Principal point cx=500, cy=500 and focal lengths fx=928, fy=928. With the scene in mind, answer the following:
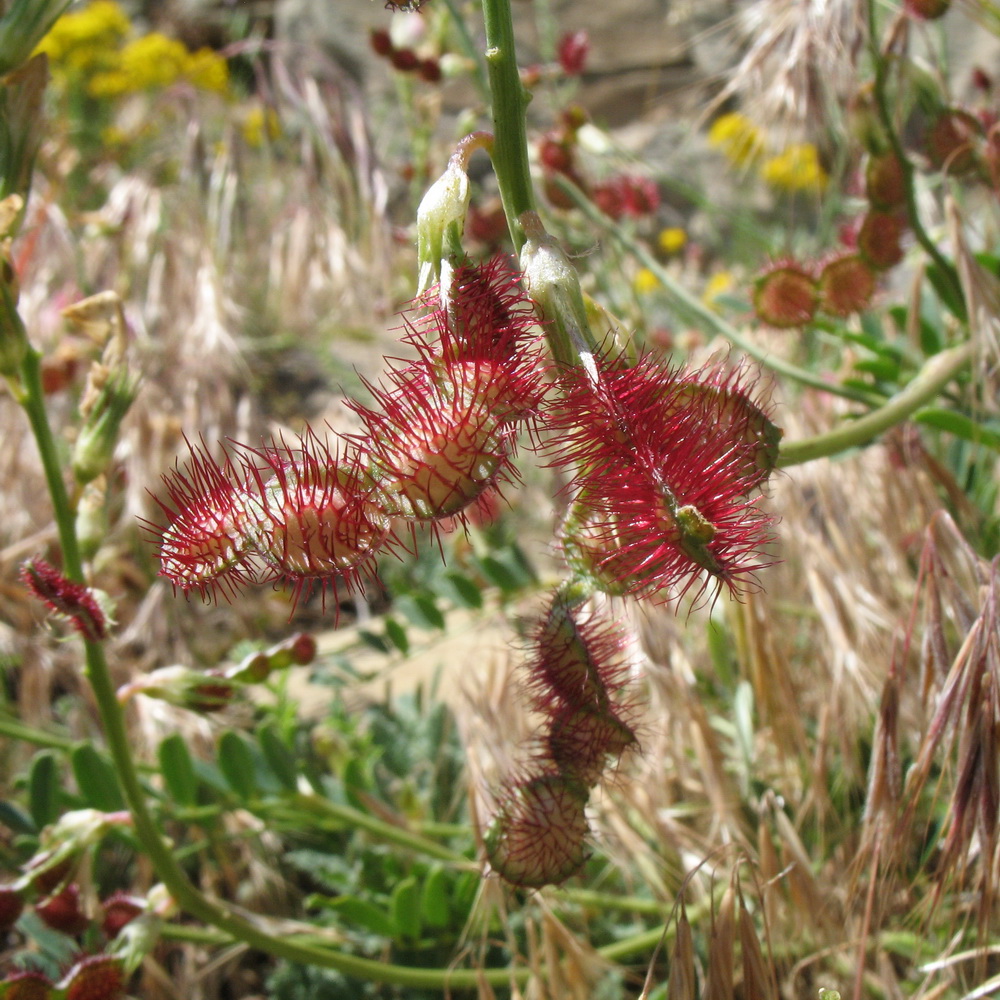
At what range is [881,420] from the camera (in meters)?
0.97

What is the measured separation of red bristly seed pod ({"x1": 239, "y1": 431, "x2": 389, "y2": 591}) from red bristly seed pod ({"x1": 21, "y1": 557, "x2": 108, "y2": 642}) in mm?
312

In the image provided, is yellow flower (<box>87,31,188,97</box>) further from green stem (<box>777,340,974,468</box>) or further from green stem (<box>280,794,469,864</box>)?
green stem (<box>777,340,974,468</box>)

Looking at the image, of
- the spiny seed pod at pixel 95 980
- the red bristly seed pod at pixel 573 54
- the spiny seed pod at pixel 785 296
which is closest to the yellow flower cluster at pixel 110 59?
the red bristly seed pod at pixel 573 54

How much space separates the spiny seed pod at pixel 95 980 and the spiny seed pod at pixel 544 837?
47 centimetres

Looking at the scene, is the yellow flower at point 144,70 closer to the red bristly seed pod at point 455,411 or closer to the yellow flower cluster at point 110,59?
the yellow flower cluster at point 110,59

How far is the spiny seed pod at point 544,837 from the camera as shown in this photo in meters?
0.77

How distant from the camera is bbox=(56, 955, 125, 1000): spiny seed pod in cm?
94

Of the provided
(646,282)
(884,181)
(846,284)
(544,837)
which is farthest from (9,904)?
(646,282)

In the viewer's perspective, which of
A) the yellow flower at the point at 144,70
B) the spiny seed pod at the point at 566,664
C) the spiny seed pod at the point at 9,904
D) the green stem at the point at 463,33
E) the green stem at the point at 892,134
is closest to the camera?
the spiny seed pod at the point at 566,664

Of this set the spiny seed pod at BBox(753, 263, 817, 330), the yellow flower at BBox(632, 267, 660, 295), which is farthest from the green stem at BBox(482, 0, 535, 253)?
the yellow flower at BBox(632, 267, 660, 295)

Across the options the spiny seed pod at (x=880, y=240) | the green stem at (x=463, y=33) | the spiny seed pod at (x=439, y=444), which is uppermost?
the green stem at (x=463, y=33)

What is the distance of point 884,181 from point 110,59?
5735 millimetres

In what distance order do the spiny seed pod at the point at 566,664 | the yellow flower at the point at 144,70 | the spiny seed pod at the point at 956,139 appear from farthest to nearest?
the yellow flower at the point at 144,70 < the spiny seed pod at the point at 956,139 < the spiny seed pod at the point at 566,664

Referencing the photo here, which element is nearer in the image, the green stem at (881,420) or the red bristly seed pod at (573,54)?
the green stem at (881,420)
